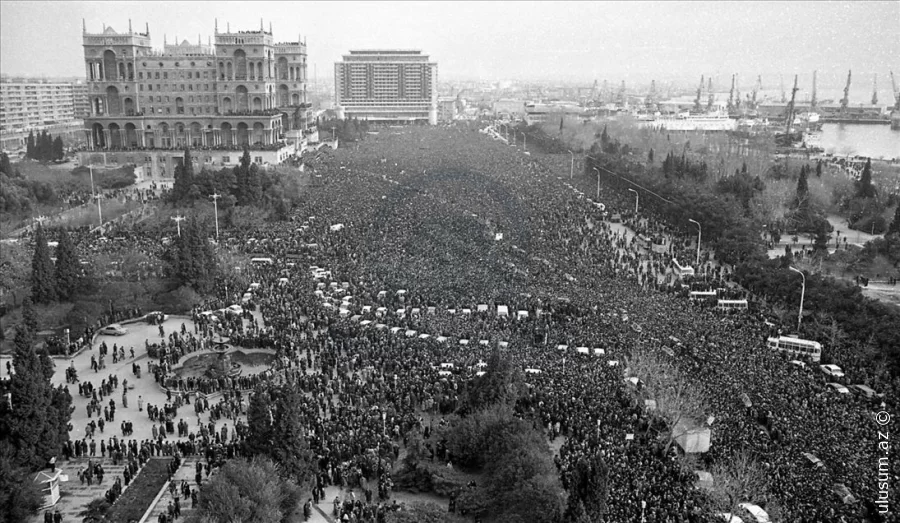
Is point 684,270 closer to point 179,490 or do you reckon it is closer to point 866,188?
point 866,188

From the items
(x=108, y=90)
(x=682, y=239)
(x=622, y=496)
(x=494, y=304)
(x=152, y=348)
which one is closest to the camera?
(x=622, y=496)

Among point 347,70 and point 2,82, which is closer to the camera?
point 2,82

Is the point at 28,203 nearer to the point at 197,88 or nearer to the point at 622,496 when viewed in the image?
the point at 197,88

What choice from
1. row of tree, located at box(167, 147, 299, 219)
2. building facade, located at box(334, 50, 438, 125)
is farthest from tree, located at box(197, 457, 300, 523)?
building facade, located at box(334, 50, 438, 125)

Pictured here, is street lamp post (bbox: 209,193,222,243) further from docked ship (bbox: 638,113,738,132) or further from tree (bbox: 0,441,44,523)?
docked ship (bbox: 638,113,738,132)

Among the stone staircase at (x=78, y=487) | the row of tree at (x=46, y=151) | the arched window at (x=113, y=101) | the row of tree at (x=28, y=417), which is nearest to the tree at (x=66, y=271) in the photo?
the row of tree at (x=28, y=417)

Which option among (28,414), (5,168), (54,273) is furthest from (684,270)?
(5,168)

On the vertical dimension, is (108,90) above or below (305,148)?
above

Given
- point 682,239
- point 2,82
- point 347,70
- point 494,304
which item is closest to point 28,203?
point 494,304

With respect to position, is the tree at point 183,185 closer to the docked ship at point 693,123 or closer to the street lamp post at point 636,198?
the street lamp post at point 636,198
